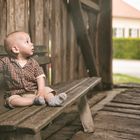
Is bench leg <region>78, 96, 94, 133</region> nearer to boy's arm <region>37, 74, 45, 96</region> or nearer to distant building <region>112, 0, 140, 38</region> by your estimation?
boy's arm <region>37, 74, 45, 96</region>

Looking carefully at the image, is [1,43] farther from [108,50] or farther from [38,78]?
[108,50]

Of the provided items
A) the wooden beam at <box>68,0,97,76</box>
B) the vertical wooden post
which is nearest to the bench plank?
the wooden beam at <box>68,0,97,76</box>

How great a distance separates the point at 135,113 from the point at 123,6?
46.7m

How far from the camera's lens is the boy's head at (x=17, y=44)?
3.19 metres

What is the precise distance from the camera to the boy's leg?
2.89 metres

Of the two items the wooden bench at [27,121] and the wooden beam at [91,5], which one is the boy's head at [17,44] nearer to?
the wooden bench at [27,121]

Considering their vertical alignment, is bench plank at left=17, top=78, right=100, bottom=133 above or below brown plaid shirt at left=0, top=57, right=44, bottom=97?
below

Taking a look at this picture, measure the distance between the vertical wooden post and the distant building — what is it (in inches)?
1567

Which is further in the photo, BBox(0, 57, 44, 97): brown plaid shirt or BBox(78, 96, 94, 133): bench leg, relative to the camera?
BBox(78, 96, 94, 133): bench leg

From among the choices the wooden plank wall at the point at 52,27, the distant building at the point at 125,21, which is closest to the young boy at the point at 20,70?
the wooden plank wall at the point at 52,27

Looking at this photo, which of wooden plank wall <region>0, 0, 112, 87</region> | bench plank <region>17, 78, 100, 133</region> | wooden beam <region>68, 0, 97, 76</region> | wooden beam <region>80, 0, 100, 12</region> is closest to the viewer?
bench plank <region>17, 78, 100, 133</region>

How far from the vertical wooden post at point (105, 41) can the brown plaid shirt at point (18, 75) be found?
4.72m

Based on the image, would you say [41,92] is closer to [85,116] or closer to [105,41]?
[85,116]

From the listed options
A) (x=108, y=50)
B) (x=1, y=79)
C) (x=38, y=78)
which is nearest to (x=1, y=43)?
(x=1, y=79)
